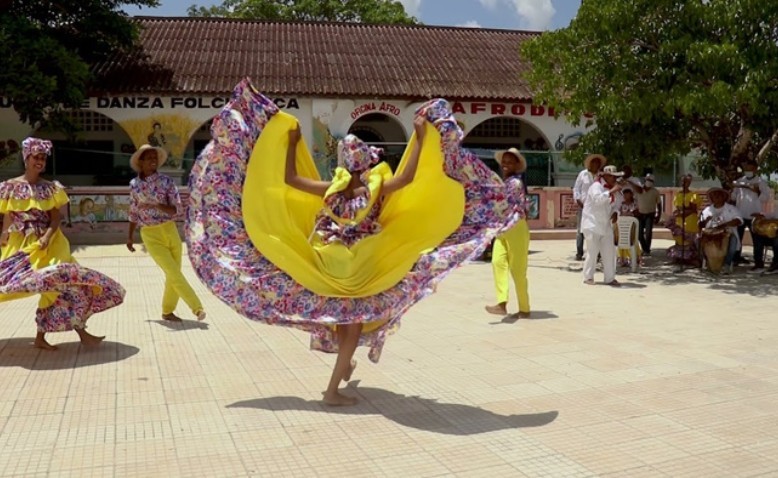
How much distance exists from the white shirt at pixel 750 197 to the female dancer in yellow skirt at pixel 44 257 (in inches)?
377

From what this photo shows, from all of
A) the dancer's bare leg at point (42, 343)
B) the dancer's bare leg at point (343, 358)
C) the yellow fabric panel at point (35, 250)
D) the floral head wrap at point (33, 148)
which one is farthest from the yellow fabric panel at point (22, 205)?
the dancer's bare leg at point (343, 358)

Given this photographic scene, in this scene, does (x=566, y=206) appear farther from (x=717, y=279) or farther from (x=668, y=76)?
(x=668, y=76)

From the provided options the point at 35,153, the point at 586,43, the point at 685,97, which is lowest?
the point at 35,153

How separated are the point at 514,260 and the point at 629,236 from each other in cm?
485

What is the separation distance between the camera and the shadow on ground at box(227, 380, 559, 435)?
4.66m

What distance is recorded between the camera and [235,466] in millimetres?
4004

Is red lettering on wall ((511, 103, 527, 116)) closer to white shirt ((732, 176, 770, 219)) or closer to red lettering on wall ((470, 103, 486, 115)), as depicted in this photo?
red lettering on wall ((470, 103, 486, 115))

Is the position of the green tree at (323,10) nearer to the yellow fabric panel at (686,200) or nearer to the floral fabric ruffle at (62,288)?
the yellow fabric panel at (686,200)

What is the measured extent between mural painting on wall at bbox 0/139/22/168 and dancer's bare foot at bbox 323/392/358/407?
1526 cm

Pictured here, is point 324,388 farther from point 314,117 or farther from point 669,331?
point 314,117

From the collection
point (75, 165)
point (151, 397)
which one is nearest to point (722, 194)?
point (151, 397)

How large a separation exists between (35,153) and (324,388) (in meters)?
3.14

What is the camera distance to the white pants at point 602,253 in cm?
1038

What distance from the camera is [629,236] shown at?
12.2m
